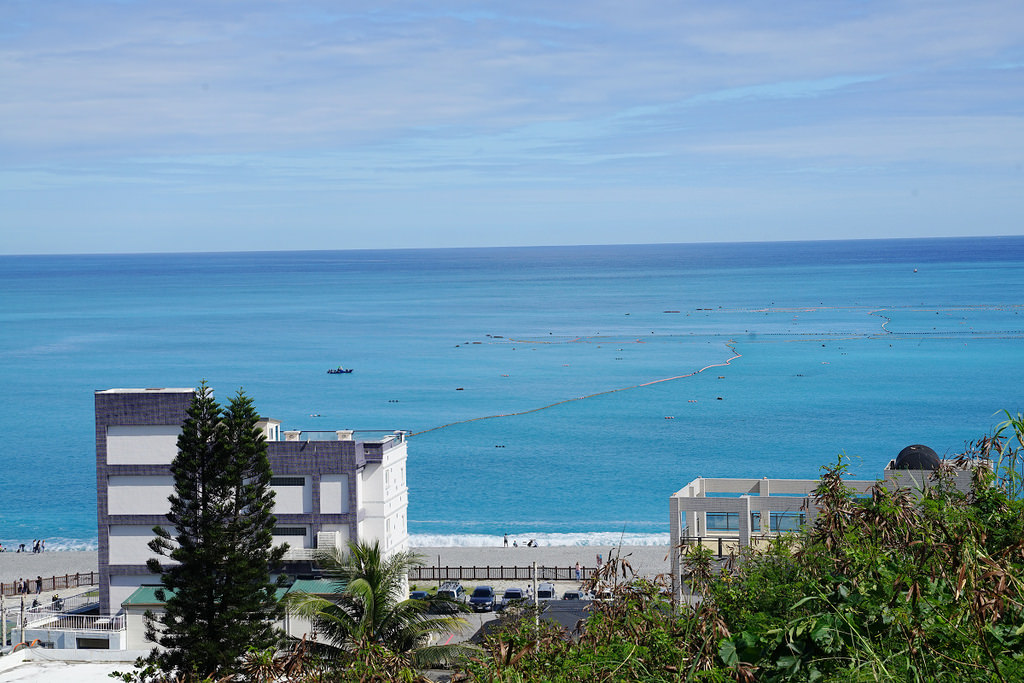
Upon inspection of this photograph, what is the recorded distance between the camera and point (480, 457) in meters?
72.1

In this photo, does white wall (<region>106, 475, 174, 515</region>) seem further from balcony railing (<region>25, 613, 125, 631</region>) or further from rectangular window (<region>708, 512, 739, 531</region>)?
rectangular window (<region>708, 512, 739, 531</region>)

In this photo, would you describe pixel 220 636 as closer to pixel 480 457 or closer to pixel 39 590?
pixel 39 590

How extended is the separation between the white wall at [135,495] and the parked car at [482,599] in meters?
11.0

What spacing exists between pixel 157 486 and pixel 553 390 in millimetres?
62752

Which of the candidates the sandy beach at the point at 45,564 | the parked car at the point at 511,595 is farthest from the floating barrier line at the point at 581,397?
the parked car at the point at 511,595

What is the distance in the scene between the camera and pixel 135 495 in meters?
33.2

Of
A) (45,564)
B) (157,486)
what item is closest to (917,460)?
(157,486)

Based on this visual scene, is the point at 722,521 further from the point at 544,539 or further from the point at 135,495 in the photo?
the point at 544,539

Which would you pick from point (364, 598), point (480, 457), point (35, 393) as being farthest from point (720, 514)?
point (35, 393)

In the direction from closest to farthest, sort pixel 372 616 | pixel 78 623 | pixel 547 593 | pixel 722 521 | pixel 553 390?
pixel 372 616, pixel 722 521, pixel 78 623, pixel 547 593, pixel 553 390

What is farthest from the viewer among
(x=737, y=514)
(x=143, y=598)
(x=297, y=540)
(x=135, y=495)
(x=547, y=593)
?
(x=547, y=593)

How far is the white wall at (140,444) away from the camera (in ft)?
109

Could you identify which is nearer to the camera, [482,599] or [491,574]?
[482,599]

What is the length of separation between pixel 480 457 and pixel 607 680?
62307mm
